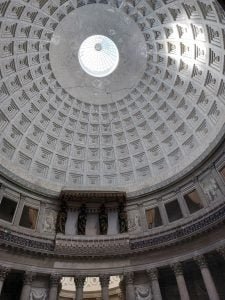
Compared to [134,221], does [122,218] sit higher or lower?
higher

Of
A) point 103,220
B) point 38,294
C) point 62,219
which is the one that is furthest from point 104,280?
point 62,219

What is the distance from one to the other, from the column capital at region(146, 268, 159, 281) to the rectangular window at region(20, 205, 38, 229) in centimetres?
883

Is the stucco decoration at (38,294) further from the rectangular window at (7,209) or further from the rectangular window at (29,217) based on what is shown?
the rectangular window at (7,209)

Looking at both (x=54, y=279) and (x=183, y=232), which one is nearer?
(x=54, y=279)

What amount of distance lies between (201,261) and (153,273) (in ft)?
10.6

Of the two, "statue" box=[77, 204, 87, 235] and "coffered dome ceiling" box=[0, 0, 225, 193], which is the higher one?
"coffered dome ceiling" box=[0, 0, 225, 193]

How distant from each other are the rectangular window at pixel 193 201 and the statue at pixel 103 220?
20.9 ft

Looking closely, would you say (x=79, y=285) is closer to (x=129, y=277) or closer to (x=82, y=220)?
(x=129, y=277)

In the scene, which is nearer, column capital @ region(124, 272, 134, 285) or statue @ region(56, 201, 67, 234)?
column capital @ region(124, 272, 134, 285)

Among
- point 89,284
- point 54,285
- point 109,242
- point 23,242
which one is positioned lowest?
point 54,285

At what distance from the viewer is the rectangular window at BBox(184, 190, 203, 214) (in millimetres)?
20281

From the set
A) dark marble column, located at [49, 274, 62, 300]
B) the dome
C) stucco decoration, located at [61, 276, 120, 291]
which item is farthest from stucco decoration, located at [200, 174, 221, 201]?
dark marble column, located at [49, 274, 62, 300]

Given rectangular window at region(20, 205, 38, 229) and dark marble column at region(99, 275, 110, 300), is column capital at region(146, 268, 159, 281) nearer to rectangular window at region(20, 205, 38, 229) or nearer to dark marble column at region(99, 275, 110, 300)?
dark marble column at region(99, 275, 110, 300)

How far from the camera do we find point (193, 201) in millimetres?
20703
